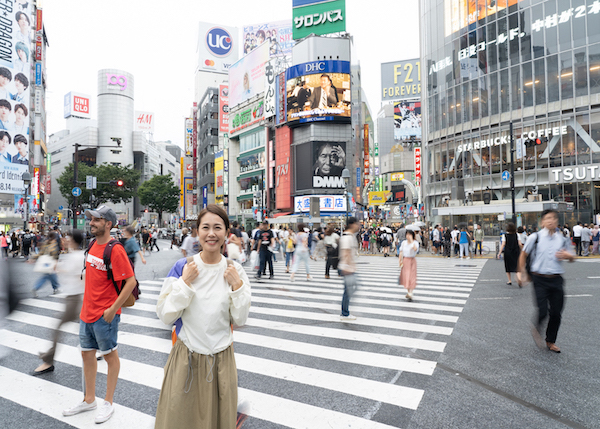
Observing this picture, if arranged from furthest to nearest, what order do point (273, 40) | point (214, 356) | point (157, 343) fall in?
point (273, 40) < point (157, 343) < point (214, 356)

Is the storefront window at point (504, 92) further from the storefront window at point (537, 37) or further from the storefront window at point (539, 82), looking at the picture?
the storefront window at point (537, 37)

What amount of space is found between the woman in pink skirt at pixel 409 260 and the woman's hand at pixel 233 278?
7418 millimetres

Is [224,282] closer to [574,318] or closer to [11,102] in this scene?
[574,318]

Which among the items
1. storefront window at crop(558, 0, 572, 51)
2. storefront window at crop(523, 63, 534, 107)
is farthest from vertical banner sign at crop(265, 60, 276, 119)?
storefront window at crop(558, 0, 572, 51)

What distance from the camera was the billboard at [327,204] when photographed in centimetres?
4647

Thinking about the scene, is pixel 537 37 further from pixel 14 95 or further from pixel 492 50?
pixel 14 95

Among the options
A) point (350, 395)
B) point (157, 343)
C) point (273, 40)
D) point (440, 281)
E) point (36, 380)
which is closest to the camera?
point (350, 395)

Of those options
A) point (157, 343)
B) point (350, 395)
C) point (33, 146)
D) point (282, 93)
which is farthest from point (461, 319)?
point (33, 146)

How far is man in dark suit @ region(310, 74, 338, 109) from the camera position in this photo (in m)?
46.8

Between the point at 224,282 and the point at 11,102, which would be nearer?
the point at 224,282

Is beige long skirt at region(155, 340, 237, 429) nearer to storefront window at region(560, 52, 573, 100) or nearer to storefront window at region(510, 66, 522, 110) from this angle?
storefront window at region(560, 52, 573, 100)

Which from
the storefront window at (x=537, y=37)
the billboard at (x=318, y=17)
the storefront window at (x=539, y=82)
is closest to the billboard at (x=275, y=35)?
the billboard at (x=318, y=17)

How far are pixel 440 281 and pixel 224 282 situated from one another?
11.5 m

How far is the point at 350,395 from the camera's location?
13.5 ft
